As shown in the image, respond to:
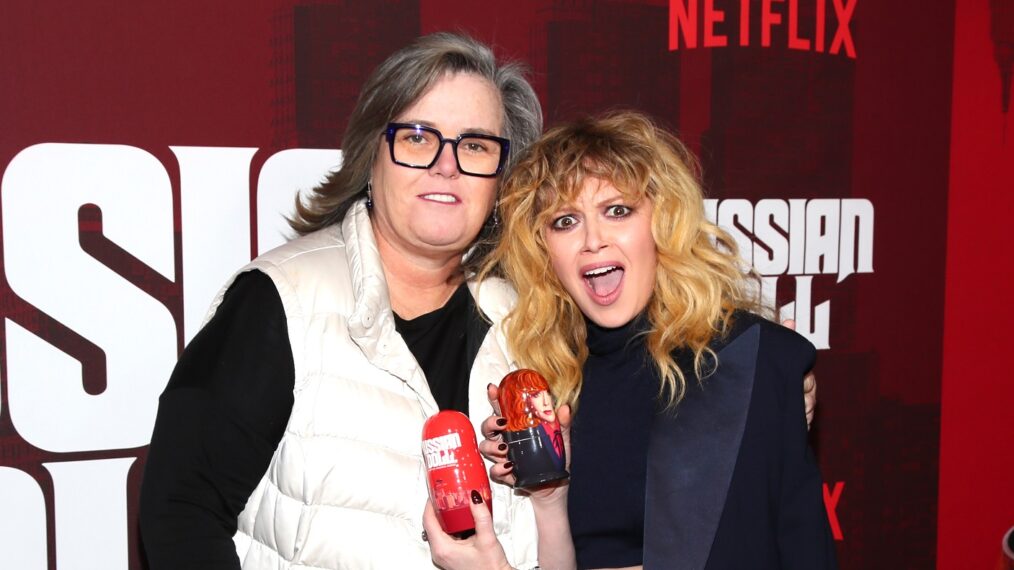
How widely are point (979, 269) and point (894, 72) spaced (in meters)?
0.74

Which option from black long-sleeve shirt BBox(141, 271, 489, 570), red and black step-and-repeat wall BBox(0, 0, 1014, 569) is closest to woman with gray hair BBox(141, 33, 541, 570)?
black long-sleeve shirt BBox(141, 271, 489, 570)

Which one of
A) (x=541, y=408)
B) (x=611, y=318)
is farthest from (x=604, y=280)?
(x=541, y=408)

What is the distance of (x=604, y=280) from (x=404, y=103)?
0.51 meters

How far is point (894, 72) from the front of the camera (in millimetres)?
2688

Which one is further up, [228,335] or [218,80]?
[218,80]

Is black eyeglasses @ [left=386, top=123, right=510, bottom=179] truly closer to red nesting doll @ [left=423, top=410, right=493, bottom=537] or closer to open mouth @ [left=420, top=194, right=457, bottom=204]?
open mouth @ [left=420, top=194, right=457, bottom=204]

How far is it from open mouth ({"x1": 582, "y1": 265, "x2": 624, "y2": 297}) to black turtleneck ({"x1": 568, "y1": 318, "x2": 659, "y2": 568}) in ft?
0.28

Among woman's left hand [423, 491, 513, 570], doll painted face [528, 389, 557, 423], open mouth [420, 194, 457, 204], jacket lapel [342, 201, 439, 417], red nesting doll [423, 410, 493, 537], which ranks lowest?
woman's left hand [423, 491, 513, 570]

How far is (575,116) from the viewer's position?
230 cm

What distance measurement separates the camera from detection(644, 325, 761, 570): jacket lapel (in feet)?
4.75

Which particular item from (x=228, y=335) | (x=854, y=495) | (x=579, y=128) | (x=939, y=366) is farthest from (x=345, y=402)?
(x=939, y=366)

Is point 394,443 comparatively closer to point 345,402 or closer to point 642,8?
point 345,402

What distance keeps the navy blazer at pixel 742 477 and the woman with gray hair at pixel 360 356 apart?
287 millimetres

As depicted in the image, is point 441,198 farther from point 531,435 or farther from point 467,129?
point 531,435
